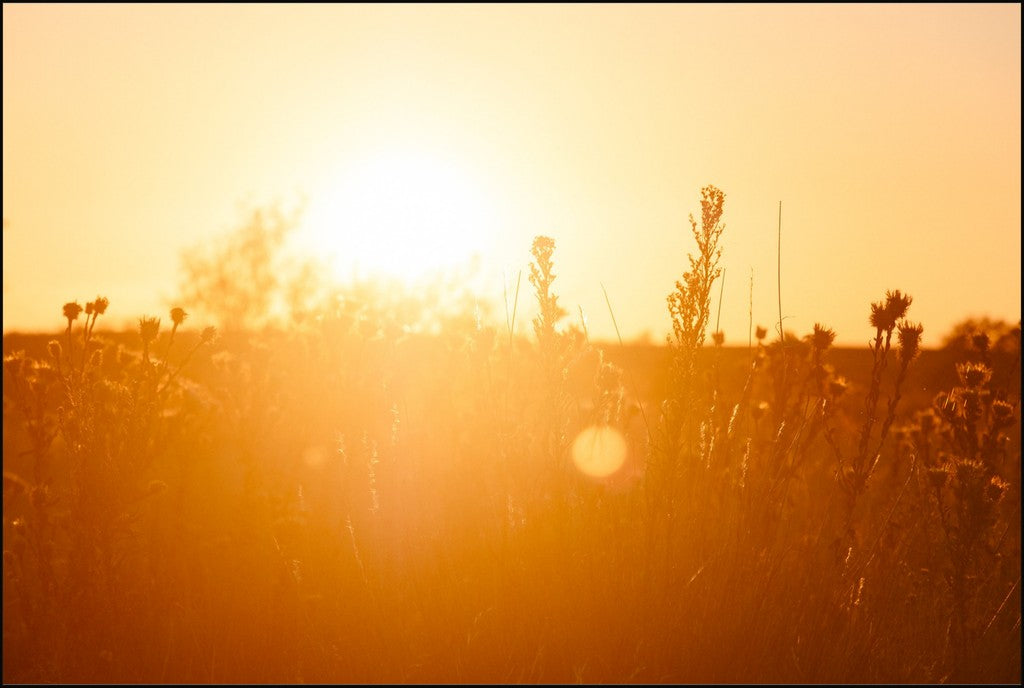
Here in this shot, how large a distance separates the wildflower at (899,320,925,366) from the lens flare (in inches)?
51.4

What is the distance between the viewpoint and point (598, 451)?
427 cm

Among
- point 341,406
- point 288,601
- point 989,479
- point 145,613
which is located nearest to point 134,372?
point 341,406

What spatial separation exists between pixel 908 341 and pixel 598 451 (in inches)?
56.9

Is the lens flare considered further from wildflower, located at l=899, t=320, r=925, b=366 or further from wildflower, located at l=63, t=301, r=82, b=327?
wildflower, located at l=63, t=301, r=82, b=327

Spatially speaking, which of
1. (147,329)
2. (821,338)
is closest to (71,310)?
(147,329)

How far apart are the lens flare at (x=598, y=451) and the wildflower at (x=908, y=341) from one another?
4.28ft

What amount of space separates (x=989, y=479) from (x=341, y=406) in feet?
11.6

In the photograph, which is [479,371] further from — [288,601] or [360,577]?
[288,601]

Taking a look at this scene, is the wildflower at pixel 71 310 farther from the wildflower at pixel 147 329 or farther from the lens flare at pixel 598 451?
the lens flare at pixel 598 451

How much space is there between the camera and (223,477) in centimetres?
595

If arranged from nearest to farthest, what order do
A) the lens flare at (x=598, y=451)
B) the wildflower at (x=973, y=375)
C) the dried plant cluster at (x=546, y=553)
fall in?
the dried plant cluster at (x=546, y=553), the wildflower at (x=973, y=375), the lens flare at (x=598, y=451)

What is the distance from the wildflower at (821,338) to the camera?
13.6 feet

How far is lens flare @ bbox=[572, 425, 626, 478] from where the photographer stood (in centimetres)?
417

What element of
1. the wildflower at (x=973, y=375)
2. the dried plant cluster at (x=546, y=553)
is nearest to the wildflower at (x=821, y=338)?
the dried plant cluster at (x=546, y=553)
